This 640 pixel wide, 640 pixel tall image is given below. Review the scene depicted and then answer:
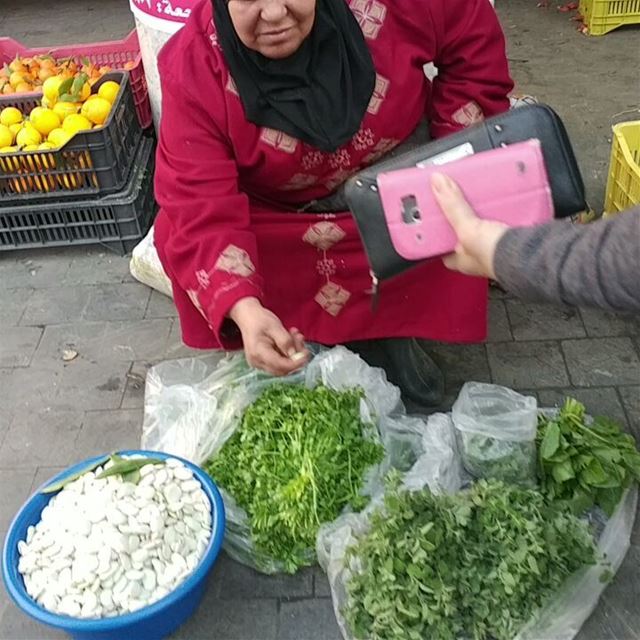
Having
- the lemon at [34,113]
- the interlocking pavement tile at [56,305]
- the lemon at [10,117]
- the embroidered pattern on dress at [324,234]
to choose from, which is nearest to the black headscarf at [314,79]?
the embroidered pattern on dress at [324,234]

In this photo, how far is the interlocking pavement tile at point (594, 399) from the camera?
213 cm

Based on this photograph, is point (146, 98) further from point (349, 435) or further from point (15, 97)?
point (349, 435)

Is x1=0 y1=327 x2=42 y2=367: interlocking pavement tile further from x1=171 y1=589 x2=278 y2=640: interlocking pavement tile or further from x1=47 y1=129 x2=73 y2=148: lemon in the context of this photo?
x1=171 y1=589 x2=278 y2=640: interlocking pavement tile

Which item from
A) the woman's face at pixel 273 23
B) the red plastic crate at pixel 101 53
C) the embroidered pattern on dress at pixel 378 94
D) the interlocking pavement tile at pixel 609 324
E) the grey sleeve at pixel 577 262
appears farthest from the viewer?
the red plastic crate at pixel 101 53

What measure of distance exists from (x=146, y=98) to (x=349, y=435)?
81.5 inches

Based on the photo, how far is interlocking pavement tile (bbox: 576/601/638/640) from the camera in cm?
164

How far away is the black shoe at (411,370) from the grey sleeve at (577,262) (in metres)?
0.90

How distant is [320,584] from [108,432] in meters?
0.79

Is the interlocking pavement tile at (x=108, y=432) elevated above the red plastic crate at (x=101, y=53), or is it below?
below

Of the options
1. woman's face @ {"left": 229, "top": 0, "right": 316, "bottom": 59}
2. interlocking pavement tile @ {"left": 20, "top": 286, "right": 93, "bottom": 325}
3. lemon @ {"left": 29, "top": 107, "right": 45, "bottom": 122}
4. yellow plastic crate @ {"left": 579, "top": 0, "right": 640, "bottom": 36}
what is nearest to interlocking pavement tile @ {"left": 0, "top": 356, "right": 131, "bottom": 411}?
interlocking pavement tile @ {"left": 20, "top": 286, "right": 93, "bottom": 325}

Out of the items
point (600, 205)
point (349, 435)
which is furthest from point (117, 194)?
point (600, 205)

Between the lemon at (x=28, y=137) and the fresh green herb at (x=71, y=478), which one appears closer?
the fresh green herb at (x=71, y=478)

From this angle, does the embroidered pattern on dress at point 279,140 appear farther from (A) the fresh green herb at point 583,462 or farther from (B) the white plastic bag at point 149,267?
(B) the white plastic bag at point 149,267

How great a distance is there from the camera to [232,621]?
1.75m
